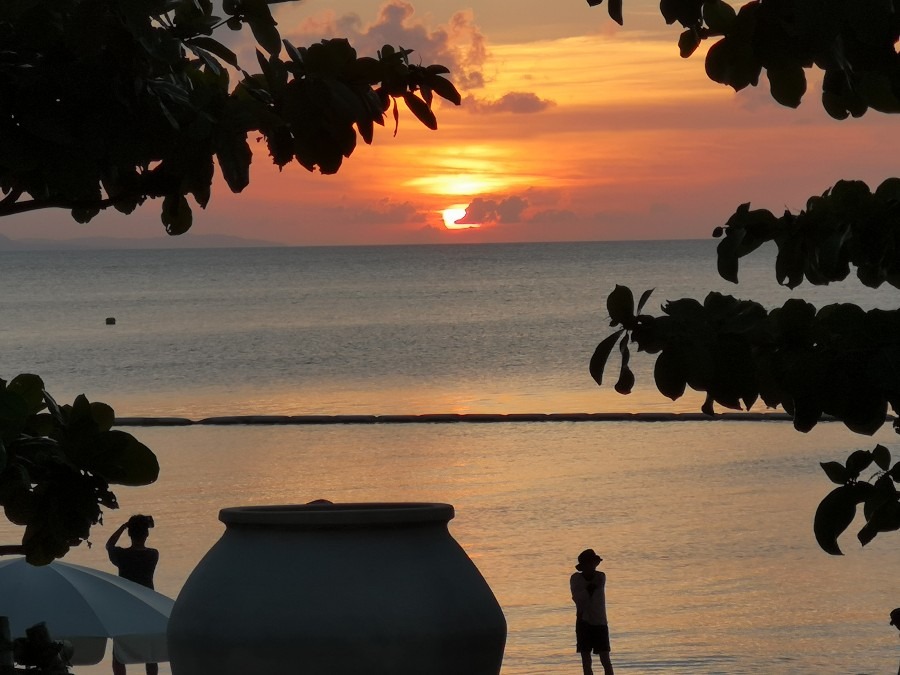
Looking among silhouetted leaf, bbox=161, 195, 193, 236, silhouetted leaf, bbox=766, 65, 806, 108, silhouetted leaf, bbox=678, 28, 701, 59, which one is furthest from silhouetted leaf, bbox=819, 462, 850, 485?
silhouetted leaf, bbox=161, 195, 193, 236

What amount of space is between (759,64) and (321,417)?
33134 mm

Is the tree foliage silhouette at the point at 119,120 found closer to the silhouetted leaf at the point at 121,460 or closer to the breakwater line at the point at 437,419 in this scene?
the silhouetted leaf at the point at 121,460

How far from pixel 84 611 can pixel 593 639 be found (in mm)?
4682

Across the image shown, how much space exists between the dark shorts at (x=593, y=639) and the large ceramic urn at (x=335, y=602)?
8872 mm

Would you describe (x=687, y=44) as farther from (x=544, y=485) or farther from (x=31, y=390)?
(x=544, y=485)

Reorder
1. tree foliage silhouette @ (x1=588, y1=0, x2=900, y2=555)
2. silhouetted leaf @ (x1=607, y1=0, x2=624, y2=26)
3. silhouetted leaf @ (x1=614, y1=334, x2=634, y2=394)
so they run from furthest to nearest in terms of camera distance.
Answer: silhouetted leaf @ (x1=614, y1=334, x2=634, y2=394) < tree foliage silhouette @ (x1=588, y1=0, x2=900, y2=555) < silhouetted leaf @ (x1=607, y1=0, x2=624, y2=26)

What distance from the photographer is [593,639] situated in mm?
12180

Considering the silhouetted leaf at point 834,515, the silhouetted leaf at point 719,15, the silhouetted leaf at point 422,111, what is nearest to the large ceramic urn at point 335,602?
the silhouetted leaf at point 834,515

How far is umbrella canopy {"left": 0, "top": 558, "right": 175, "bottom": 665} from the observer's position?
9.35m

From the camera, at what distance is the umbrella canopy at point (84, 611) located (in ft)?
30.7

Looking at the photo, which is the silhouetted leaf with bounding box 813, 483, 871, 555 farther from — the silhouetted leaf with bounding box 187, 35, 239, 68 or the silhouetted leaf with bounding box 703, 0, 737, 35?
the silhouetted leaf with bounding box 187, 35, 239, 68

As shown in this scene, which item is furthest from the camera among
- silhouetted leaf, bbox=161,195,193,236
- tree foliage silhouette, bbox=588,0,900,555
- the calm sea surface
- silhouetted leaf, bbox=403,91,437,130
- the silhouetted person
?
the calm sea surface

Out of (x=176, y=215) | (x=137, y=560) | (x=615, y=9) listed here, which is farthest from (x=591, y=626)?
(x=615, y=9)

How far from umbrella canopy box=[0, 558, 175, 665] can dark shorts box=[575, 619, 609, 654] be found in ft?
13.0
